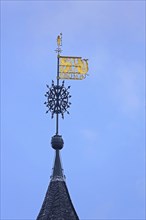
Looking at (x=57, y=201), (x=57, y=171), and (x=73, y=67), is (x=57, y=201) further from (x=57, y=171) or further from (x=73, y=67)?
Result: (x=73, y=67)

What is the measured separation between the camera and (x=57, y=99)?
29.6 m

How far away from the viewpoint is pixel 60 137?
2897cm

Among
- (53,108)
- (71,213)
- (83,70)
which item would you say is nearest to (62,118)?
(53,108)

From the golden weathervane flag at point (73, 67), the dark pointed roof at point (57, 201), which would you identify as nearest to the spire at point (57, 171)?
the dark pointed roof at point (57, 201)

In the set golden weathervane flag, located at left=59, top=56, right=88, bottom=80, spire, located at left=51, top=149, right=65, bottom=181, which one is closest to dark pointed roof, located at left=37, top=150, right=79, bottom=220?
spire, located at left=51, top=149, right=65, bottom=181

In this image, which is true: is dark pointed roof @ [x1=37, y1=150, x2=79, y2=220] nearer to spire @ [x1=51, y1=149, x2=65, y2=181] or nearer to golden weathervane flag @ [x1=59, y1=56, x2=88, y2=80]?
spire @ [x1=51, y1=149, x2=65, y2=181]

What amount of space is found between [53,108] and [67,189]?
13.7ft

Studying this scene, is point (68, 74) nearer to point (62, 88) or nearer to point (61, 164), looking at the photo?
point (62, 88)

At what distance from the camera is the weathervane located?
29.4 metres

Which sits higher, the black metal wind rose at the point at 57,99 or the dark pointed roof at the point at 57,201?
the black metal wind rose at the point at 57,99

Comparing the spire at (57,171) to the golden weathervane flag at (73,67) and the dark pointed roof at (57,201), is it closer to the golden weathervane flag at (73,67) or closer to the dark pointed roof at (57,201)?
the dark pointed roof at (57,201)

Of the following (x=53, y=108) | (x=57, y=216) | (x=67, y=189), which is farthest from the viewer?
(x=53, y=108)

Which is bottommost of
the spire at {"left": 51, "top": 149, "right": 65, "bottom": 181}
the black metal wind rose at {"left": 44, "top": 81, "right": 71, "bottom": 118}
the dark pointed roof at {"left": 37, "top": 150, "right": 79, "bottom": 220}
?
the dark pointed roof at {"left": 37, "top": 150, "right": 79, "bottom": 220}

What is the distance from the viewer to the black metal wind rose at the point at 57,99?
2947 cm
